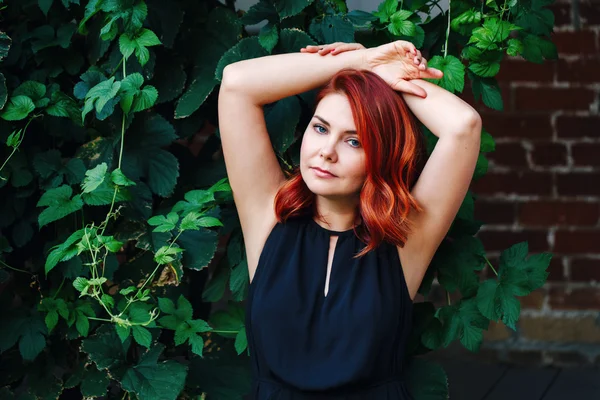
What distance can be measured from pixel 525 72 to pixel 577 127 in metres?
0.28

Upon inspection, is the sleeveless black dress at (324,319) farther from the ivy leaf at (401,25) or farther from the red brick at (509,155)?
the red brick at (509,155)

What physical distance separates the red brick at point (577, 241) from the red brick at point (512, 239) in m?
0.05

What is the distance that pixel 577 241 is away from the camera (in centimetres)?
341

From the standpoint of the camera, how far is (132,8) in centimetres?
204

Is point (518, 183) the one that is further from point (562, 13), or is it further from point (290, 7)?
point (290, 7)

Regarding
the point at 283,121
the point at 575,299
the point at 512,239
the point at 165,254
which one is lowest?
the point at 575,299

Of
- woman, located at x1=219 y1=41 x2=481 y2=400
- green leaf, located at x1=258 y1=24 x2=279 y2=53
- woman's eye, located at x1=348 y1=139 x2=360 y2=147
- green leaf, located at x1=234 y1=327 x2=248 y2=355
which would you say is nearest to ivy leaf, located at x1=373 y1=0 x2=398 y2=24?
woman, located at x1=219 y1=41 x2=481 y2=400

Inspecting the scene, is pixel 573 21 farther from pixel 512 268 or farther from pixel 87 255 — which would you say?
pixel 87 255

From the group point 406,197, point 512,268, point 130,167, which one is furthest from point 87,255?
point 512,268

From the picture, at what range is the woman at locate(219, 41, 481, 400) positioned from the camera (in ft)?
6.20

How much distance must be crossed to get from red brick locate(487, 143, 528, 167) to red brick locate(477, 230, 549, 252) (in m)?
0.25

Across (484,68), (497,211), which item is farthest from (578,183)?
(484,68)

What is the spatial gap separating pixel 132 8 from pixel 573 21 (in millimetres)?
1899

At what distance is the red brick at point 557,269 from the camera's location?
11.2 ft
